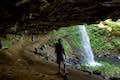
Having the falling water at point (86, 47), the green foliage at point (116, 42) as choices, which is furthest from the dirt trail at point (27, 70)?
the green foliage at point (116, 42)

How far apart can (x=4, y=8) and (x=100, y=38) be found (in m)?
28.1

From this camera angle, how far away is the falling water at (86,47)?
30.9m

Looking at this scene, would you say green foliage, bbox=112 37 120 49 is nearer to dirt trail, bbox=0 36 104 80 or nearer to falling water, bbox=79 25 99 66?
falling water, bbox=79 25 99 66

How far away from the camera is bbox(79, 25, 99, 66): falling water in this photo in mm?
30933

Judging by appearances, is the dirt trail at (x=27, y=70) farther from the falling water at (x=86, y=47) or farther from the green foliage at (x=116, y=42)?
the green foliage at (x=116, y=42)

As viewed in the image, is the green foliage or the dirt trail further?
the green foliage

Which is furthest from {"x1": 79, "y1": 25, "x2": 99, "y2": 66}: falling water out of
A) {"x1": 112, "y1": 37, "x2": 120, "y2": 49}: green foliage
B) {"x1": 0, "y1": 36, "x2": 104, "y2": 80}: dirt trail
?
{"x1": 0, "y1": 36, "x2": 104, "y2": 80}: dirt trail

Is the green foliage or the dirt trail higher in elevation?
the green foliage

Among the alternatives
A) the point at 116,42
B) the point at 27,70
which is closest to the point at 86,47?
the point at 116,42

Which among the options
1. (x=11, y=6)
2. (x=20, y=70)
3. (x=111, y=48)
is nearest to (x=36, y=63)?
(x=20, y=70)

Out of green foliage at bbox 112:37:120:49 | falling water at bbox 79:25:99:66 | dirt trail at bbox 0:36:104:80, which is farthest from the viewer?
green foliage at bbox 112:37:120:49

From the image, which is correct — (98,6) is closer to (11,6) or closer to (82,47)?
(11,6)

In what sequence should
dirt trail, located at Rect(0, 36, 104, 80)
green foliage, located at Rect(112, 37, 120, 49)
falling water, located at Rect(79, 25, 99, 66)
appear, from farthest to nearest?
green foliage, located at Rect(112, 37, 120, 49), falling water, located at Rect(79, 25, 99, 66), dirt trail, located at Rect(0, 36, 104, 80)

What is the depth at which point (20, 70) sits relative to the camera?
1777 cm
